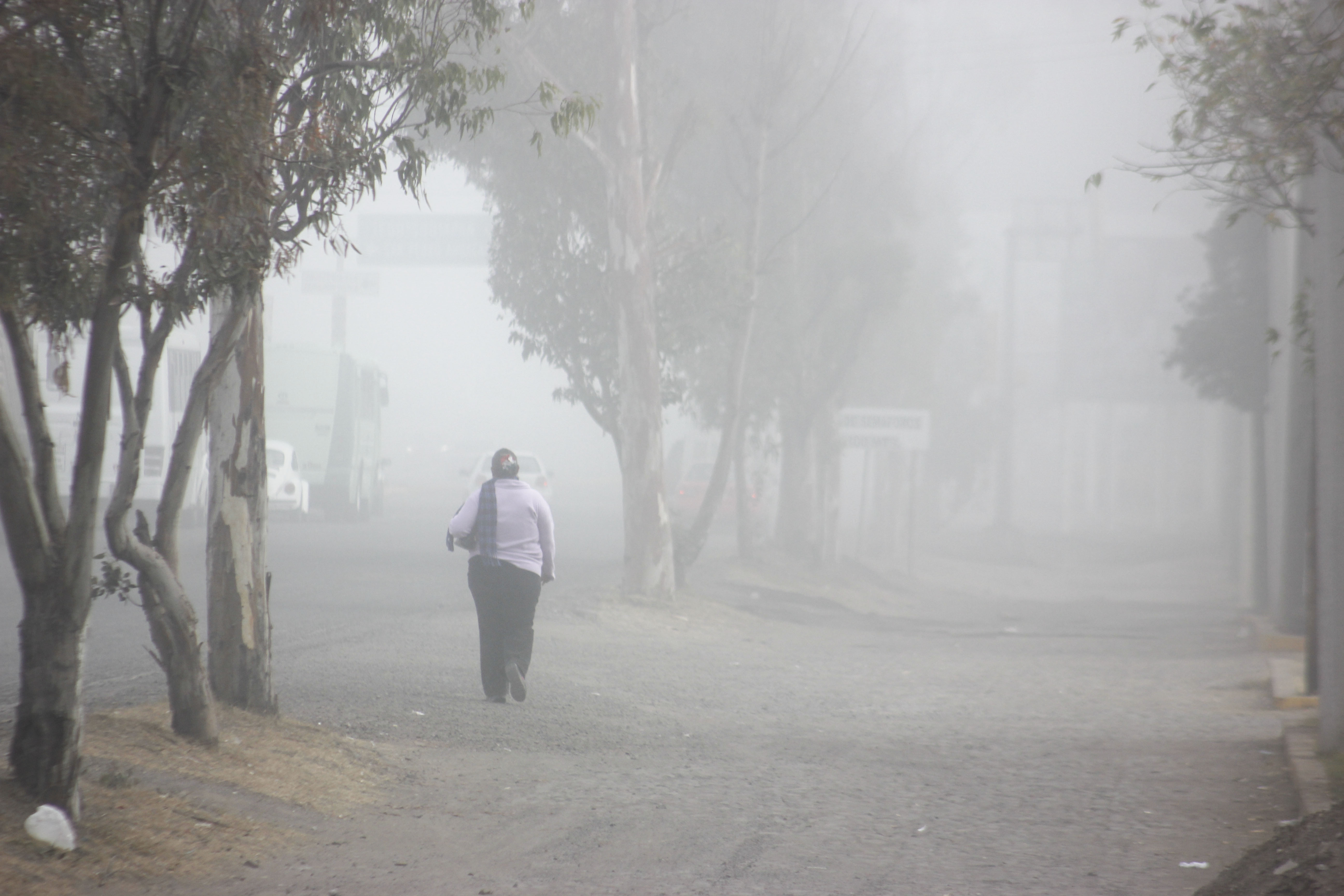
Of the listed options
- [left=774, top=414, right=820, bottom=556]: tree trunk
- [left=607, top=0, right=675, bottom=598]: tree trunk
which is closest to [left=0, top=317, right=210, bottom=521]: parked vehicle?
[left=607, top=0, right=675, bottom=598]: tree trunk

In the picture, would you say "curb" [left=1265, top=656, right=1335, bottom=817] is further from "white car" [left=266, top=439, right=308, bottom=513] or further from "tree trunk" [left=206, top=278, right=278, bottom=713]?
"white car" [left=266, top=439, right=308, bottom=513]

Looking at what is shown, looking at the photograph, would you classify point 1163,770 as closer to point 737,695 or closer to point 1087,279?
point 737,695

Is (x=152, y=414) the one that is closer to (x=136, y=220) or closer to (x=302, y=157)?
(x=302, y=157)

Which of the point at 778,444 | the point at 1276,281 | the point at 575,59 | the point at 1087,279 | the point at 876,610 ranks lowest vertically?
the point at 876,610

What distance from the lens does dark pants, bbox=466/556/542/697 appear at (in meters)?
8.84

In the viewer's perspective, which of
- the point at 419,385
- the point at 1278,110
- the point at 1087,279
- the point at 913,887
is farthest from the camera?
the point at 419,385

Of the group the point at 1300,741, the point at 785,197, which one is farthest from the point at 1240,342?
the point at 1300,741

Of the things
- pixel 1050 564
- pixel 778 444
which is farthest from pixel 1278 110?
pixel 1050 564

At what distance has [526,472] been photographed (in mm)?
34062

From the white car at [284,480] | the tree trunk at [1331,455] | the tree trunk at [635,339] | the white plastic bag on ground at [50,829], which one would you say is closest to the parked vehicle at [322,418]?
the white car at [284,480]

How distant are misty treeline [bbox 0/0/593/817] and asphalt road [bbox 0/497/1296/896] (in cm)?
121

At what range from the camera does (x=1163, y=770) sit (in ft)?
25.7

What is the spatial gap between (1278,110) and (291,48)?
5.64 m

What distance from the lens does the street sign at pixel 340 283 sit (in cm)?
3825
